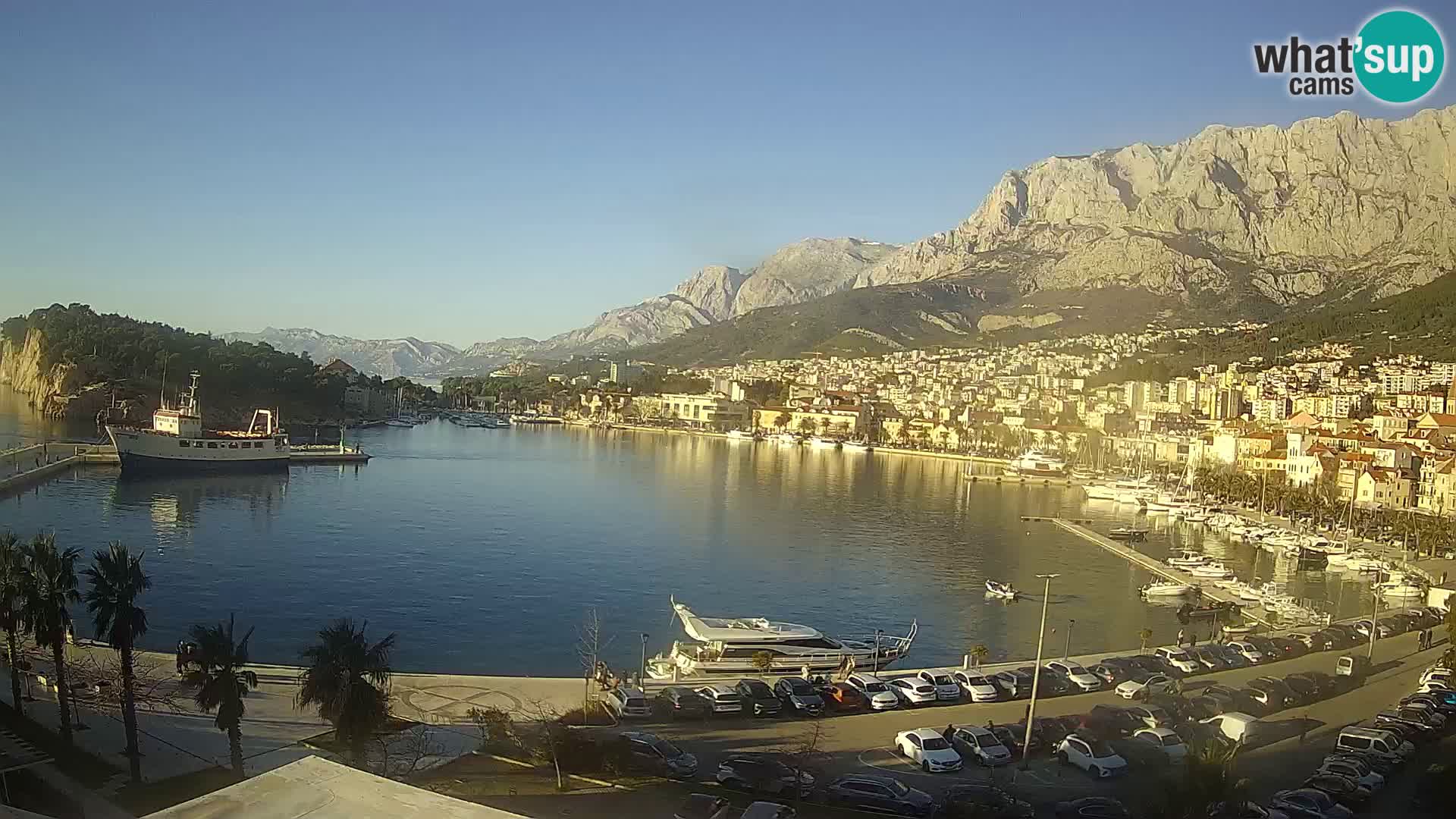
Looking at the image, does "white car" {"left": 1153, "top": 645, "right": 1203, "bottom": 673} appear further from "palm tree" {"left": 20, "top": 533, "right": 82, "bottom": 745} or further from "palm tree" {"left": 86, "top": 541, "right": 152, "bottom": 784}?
"palm tree" {"left": 20, "top": 533, "right": 82, "bottom": 745}

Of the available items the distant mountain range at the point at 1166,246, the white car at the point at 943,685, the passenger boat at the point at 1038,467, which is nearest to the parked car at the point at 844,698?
the white car at the point at 943,685

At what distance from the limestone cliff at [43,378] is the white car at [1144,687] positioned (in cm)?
2560

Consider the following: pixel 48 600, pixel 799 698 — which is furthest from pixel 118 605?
pixel 799 698

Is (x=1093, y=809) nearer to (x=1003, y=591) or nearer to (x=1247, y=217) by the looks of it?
(x=1003, y=591)

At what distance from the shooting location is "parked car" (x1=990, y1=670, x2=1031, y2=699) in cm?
598

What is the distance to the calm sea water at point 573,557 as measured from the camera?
328 inches

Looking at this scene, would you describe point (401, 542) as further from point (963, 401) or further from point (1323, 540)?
point (963, 401)

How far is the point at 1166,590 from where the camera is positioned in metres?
10.8

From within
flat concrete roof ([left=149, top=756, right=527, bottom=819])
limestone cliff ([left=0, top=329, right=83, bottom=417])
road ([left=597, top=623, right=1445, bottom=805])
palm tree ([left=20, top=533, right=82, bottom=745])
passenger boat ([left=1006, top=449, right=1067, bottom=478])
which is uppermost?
limestone cliff ([left=0, top=329, right=83, bottom=417])

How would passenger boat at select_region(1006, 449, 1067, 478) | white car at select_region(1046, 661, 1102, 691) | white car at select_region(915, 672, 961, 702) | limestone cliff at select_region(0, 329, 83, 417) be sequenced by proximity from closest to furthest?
white car at select_region(915, 672, 961, 702) < white car at select_region(1046, 661, 1102, 691) < limestone cliff at select_region(0, 329, 83, 417) < passenger boat at select_region(1006, 449, 1067, 478)

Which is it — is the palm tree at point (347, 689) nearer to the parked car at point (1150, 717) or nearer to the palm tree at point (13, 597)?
the palm tree at point (13, 597)

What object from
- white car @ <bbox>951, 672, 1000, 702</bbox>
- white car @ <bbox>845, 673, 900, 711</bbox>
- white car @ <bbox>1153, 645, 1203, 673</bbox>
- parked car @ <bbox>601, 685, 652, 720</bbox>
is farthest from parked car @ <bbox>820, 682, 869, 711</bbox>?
white car @ <bbox>1153, 645, 1203, 673</bbox>

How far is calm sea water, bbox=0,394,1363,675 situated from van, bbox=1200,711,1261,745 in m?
2.60

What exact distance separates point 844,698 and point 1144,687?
1.83 metres
